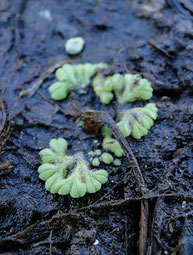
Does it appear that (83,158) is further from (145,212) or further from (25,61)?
(25,61)

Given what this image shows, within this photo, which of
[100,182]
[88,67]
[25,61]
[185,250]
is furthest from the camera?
Answer: [25,61]

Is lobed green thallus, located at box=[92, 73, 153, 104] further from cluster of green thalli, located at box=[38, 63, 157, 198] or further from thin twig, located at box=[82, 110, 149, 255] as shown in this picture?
thin twig, located at box=[82, 110, 149, 255]

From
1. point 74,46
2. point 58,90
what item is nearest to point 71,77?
point 58,90

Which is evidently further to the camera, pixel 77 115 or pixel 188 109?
pixel 77 115

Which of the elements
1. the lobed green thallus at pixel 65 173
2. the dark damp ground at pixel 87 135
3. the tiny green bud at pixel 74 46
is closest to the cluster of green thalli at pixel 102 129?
the lobed green thallus at pixel 65 173

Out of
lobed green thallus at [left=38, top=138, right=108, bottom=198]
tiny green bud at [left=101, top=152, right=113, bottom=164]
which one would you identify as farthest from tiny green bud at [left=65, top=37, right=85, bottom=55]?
tiny green bud at [left=101, top=152, right=113, bottom=164]

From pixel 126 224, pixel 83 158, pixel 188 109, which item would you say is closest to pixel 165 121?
pixel 188 109
